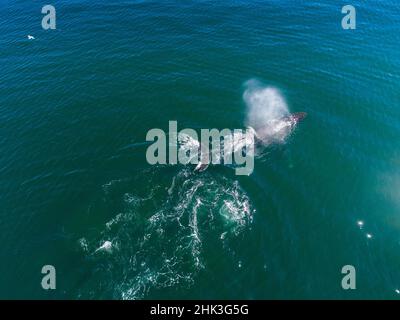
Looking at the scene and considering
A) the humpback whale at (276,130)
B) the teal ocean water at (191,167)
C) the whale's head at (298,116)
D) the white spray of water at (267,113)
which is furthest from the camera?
the whale's head at (298,116)

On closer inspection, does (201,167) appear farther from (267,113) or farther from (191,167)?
(267,113)

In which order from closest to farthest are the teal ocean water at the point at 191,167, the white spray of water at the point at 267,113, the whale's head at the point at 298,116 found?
1. the teal ocean water at the point at 191,167
2. the white spray of water at the point at 267,113
3. the whale's head at the point at 298,116

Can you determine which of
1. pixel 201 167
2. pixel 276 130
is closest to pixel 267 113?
pixel 276 130

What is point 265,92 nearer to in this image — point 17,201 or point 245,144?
point 245,144

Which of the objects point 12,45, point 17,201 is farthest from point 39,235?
point 12,45

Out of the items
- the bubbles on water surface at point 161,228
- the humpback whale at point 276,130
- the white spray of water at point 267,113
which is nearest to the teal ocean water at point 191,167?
the bubbles on water surface at point 161,228

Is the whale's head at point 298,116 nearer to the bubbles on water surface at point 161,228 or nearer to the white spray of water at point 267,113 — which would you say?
the white spray of water at point 267,113

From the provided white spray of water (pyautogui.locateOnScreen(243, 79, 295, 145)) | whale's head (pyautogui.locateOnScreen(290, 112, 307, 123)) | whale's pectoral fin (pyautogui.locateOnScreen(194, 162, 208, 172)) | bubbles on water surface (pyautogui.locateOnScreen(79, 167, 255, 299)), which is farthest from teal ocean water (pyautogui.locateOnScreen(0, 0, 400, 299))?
whale's head (pyautogui.locateOnScreen(290, 112, 307, 123))

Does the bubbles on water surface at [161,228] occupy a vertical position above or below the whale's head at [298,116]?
below

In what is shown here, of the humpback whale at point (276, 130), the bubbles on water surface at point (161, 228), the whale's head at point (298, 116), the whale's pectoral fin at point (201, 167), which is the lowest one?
the bubbles on water surface at point (161, 228)
